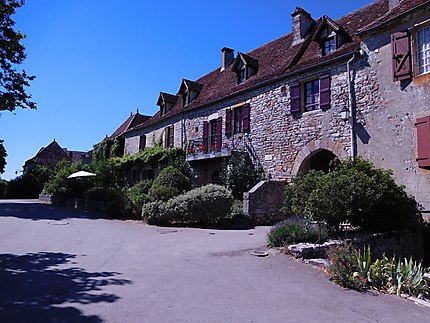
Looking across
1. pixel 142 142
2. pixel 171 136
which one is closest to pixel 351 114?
pixel 171 136

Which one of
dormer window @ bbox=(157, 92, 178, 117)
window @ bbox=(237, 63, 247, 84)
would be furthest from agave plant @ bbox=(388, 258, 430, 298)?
dormer window @ bbox=(157, 92, 178, 117)

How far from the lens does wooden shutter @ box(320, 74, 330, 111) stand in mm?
13461

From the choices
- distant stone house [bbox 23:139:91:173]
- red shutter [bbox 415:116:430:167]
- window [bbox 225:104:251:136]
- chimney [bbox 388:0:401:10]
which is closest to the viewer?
red shutter [bbox 415:116:430:167]

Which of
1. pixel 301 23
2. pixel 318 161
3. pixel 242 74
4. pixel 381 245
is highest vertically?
pixel 301 23

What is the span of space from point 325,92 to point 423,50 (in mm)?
3597

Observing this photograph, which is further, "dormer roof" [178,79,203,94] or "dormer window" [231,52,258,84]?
"dormer roof" [178,79,203,94]

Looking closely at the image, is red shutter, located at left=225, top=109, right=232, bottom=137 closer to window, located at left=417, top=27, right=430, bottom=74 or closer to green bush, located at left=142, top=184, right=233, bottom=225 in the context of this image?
green bush, located at left=142, top=184, right=233, bottom=225

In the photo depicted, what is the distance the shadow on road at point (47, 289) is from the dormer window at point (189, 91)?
16855 mm

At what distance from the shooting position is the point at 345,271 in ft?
19.7

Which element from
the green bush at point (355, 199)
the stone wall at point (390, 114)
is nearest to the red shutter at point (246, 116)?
the stone wall at point (390, 114)

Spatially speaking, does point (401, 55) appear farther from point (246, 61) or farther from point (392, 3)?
point (246, 61)

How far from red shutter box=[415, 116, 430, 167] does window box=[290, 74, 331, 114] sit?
3645mm

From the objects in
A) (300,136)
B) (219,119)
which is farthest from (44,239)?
(219,119)

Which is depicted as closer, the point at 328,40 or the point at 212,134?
the point at 328,40
